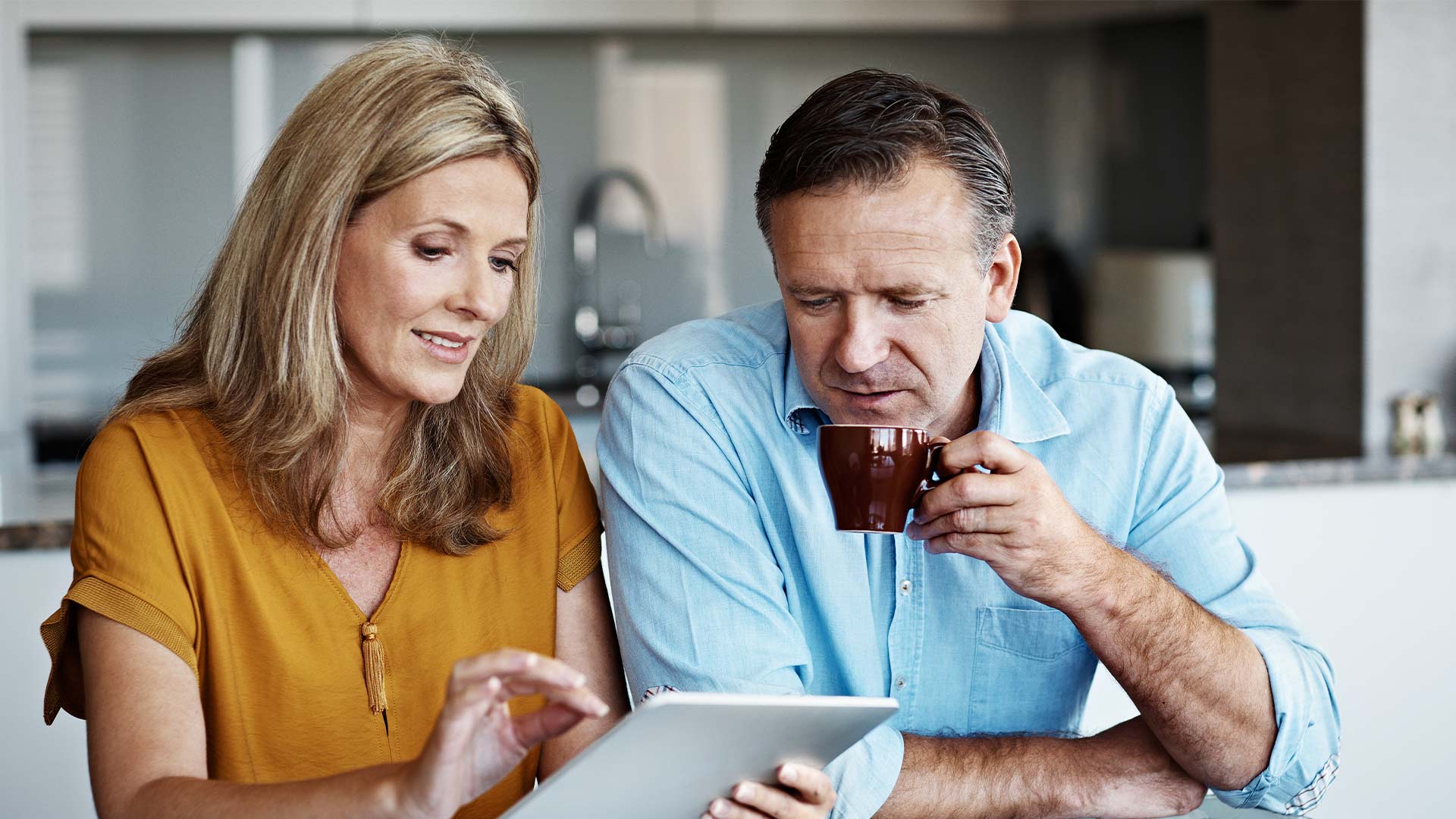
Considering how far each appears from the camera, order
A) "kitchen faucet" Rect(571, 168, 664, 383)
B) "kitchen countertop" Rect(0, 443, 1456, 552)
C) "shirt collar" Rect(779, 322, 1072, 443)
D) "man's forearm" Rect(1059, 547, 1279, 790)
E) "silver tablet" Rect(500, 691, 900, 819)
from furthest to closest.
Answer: "kitchen faucet" Rect(571, 168, 664, 383) → "kitchen countertop" Rect(0, 443, 1456, 552) → "shirt collar" Rect(779, 322, 1072, 443) → "man's forearm" Rect(1059, 547, 1279, 790) → "silver tablet" Rect(500, 691, 900, 819)

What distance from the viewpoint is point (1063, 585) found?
A: 1.37m

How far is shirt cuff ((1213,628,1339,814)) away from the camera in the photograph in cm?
146

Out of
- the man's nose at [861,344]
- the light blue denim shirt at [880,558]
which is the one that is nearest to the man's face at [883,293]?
the man's nose at [861,344]

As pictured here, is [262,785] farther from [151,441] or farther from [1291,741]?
[1291,741]

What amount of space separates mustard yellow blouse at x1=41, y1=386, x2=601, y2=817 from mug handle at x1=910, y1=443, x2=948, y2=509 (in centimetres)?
48

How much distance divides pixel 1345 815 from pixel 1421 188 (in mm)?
1338

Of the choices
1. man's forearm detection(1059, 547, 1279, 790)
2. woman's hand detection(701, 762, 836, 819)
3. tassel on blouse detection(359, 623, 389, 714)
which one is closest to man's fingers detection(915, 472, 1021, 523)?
man's forearm detection(1059, 547, 1279, 790)

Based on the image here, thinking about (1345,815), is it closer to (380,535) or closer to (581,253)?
(380,535)

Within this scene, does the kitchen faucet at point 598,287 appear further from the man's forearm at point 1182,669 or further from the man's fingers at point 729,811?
the man's fingers at point 729,811

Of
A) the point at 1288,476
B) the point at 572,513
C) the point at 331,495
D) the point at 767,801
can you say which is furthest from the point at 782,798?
the point at 1288,476

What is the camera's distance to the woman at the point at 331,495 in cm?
138

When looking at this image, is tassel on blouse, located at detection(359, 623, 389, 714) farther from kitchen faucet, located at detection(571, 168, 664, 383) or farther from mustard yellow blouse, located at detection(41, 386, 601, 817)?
kitchen faucet, located at detection(571, 168, 664, 383)

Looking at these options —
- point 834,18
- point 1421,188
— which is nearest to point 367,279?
point 1421,188

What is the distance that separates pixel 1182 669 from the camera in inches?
55.7
